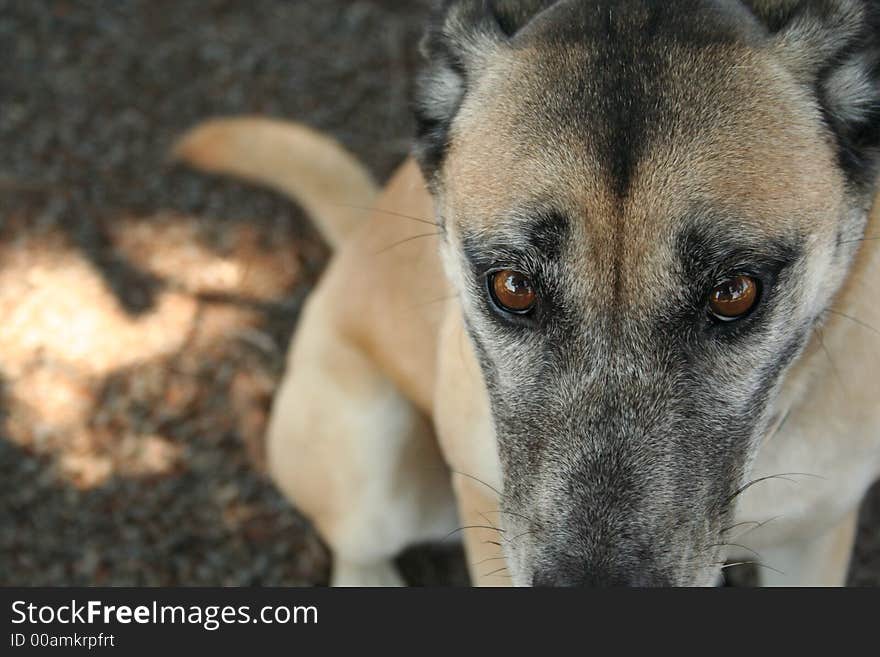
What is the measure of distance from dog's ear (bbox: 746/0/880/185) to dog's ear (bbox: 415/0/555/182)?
2.01 ft

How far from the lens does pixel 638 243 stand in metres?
2.10

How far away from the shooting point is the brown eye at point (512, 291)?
222cm

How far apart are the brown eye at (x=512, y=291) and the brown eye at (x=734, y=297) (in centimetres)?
35

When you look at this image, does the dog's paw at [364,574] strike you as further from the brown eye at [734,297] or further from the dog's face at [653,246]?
the brown eye at [734,297]

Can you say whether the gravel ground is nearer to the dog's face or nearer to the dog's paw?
the dog's paw

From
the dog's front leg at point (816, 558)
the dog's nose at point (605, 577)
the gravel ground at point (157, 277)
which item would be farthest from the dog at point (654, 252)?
the gravel ground at point (157, 277)

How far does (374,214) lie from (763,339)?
160cm

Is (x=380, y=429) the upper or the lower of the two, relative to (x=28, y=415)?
lower

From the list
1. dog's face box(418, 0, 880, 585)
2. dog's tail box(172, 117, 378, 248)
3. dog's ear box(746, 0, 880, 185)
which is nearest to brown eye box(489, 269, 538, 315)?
dog's face box(418, 0, 880, 585)

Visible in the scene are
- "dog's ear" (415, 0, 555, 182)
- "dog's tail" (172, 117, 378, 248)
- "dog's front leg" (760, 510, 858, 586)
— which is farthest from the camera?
"dog's tail" (172, 117, 378, 248)

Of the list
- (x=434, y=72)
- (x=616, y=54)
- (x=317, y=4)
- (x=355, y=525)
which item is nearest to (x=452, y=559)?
(x=355, y=525)

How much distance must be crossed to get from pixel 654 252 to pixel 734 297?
180 millimetres

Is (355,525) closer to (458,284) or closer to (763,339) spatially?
(458,284)

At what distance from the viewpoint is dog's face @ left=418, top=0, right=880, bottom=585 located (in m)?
2.10
